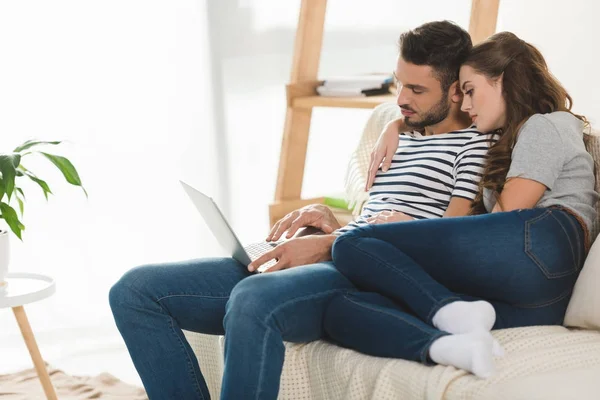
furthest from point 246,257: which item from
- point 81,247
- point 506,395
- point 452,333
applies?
point 81,247

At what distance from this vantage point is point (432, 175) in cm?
197

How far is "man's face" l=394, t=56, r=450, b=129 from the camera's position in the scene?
2002mm

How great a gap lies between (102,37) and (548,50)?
149 centimetres

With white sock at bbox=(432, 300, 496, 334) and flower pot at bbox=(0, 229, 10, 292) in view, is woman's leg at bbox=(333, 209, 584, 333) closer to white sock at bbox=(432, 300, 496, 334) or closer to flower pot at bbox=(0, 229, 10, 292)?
white sock at bbox=(432, 300, 496, 334)

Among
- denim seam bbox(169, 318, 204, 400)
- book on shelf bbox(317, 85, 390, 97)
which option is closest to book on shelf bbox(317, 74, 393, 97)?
book on shelf bbox(317, 85, 390, 97)

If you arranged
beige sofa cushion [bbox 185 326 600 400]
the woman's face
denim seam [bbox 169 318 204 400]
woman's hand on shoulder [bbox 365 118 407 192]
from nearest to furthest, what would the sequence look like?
beige sofa cushion [bbox 185 326 600 400] < denim seam [bbox 169 318 204 400] < the woman's face < woman's hand on shoulder [bbox 365 118 407 192]

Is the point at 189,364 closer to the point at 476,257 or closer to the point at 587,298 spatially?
the point at 476,257

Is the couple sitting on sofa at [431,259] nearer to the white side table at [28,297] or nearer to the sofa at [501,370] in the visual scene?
the sofa at [501,370]

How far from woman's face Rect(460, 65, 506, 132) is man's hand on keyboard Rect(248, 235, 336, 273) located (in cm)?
43

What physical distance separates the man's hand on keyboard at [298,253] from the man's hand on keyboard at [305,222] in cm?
18

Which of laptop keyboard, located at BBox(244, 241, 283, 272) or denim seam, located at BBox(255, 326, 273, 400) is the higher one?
laptop keyboard, located at BBox(244, 241, 283, 272)

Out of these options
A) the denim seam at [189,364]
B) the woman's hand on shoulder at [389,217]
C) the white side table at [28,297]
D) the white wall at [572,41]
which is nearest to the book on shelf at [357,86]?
the white wall at [572,41]

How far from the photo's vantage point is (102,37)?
9.69ft

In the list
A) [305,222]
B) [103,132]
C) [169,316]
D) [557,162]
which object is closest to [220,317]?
[169,316]
